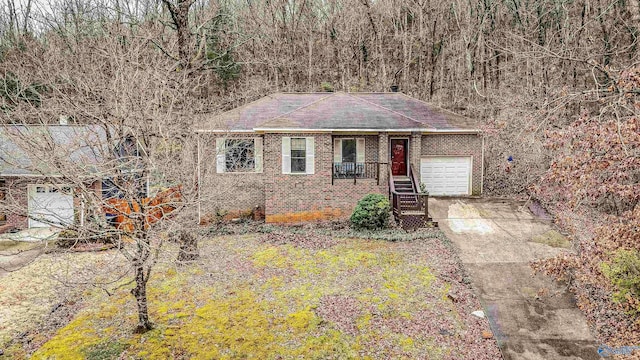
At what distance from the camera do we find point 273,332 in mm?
8477

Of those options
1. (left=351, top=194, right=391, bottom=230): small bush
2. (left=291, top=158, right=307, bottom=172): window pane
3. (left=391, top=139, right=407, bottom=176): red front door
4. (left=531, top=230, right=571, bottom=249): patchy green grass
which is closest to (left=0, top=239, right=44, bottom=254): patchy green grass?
(left=291, top=158, right=307, bottom=172): window pane

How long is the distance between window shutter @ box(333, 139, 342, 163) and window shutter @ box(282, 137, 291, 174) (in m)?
2.17

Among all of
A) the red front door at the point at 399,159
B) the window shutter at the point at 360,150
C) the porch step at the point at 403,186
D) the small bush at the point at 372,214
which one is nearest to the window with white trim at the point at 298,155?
the window shutter at the point at 360,150

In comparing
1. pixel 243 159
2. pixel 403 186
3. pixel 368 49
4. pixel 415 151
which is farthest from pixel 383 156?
pixel 368 49

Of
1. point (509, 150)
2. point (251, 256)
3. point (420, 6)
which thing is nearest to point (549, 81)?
point (509, 150)

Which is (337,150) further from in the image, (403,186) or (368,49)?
(368,49)

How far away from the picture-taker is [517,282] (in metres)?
10.3

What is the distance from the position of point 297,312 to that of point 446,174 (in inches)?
458

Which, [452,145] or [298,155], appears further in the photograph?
[452,145]

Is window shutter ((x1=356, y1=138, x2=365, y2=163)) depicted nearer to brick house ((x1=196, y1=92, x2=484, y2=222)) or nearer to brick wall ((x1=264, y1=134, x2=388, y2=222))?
brick house ((x1=196, y1=92, x2=484, y2=222))

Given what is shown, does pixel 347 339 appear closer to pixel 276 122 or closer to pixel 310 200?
pixel 310 200

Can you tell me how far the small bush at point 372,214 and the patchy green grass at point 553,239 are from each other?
16.5 feet

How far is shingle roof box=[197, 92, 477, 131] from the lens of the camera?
1592 centimetres

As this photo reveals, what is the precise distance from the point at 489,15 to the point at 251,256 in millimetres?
23528
